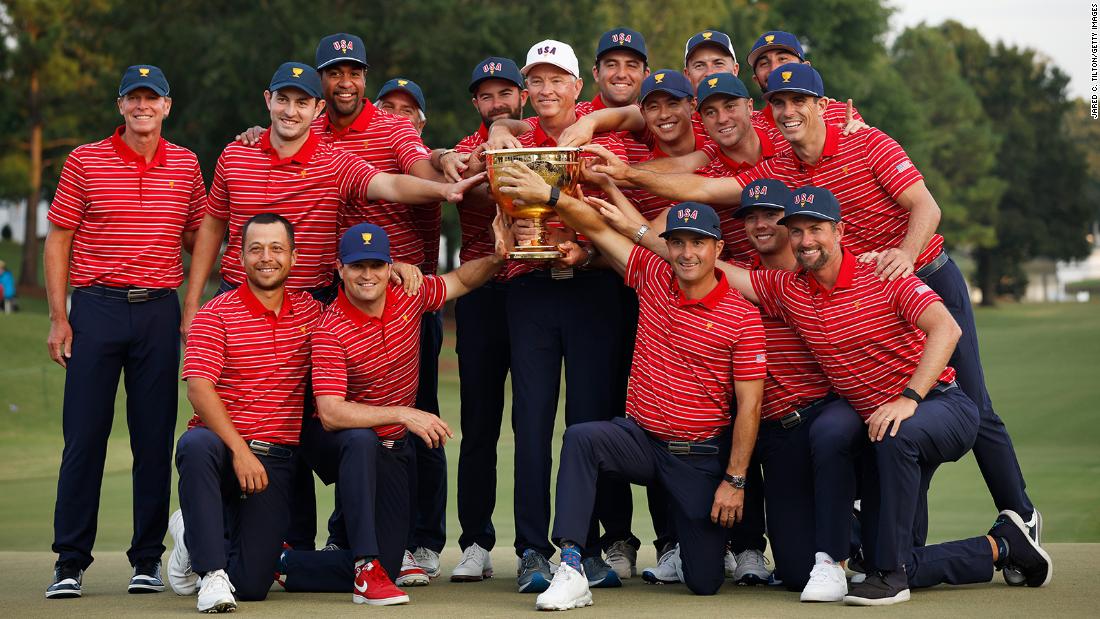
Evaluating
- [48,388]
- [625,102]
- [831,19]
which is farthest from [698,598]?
[831,19]

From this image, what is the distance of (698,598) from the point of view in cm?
666

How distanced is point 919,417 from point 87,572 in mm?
4566

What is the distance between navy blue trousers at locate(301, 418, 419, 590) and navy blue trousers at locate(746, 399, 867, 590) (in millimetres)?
1761

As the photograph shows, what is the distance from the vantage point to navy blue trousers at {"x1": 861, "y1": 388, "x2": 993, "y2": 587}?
21.1 ft

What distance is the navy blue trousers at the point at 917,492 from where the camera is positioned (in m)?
6.44

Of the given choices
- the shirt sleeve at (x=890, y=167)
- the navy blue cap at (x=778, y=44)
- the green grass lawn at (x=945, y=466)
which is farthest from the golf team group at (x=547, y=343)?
the green grass lawn at (x=945, y=466)

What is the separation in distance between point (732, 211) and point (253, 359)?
8.36ft

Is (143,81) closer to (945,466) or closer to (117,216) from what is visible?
(117,216)

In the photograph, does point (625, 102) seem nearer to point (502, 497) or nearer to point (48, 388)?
point (502, 497)

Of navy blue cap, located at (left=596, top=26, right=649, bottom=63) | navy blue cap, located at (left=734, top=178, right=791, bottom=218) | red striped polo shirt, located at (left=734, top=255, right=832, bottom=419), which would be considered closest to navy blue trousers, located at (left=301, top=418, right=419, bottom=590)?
red striped polo shirt, located at (left=734, top=255, right=832, bottom=419)

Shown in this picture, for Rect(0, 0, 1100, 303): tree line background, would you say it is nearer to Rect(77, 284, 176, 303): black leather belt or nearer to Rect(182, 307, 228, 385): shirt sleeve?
Rect(77, 284, 176, 303): black leather belt

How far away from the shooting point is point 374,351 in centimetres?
690

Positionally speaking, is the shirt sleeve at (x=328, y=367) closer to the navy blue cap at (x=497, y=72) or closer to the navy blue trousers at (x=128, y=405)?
the navy blue trousers at (x=128, y=405)

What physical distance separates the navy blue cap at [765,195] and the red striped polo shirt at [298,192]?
6.36 ft
